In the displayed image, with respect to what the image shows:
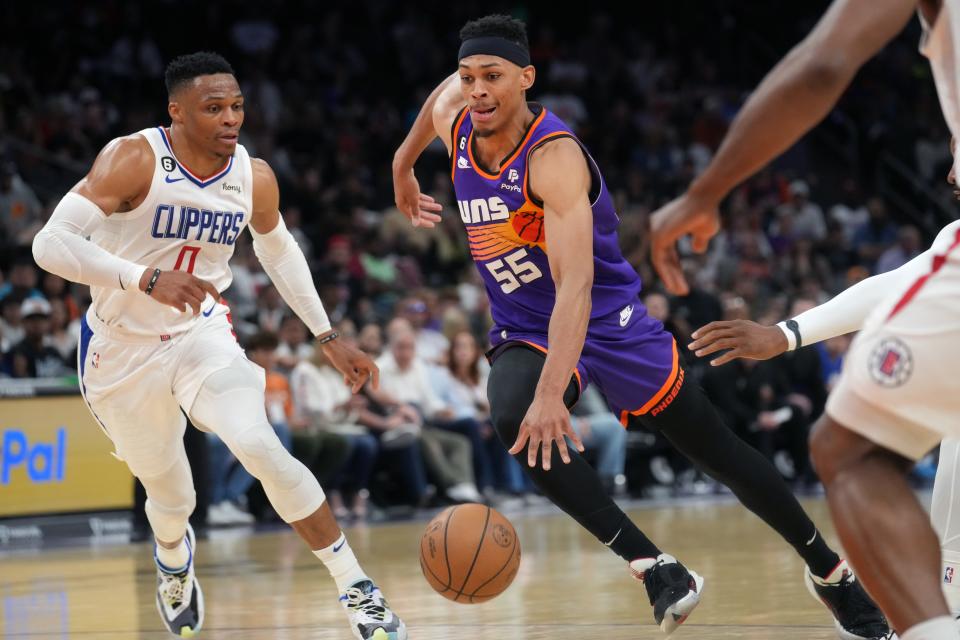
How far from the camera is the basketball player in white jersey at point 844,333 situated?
4527 mm

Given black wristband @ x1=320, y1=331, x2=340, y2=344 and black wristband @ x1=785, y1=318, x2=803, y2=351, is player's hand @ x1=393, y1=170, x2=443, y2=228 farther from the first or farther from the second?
black wristband @ x1=785, y1=318, x2=803, y2=351

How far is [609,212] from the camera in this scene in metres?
5.43

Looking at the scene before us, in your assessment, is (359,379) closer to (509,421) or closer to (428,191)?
(509,421)

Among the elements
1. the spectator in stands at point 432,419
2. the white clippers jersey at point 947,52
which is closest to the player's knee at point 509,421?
the white clippers jersey at point 947,52

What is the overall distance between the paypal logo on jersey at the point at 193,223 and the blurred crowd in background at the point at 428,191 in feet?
11.6

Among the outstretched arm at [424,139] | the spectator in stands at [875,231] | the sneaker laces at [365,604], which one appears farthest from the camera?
the spectator in stands at [875,231]

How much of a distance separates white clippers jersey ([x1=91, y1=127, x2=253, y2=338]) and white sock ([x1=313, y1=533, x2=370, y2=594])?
1185 millimetres

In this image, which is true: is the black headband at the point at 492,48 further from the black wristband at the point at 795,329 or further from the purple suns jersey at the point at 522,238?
the black wristband at the point at 795,329

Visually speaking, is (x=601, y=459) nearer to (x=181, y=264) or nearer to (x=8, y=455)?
(x=8, y=455)

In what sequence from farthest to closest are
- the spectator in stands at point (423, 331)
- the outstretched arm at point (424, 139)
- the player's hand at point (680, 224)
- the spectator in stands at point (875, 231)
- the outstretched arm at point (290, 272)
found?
the spectator in stands at point (875, 231) < the spectator in stands at point (423, 331) < the outstretched arm at point (290, 272) < the outstretched arm at point (424, 139) < the player's hand at point (680, 224)

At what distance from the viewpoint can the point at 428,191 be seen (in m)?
18.4

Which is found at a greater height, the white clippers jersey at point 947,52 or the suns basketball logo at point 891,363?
the white clippers jersey at point 947,52

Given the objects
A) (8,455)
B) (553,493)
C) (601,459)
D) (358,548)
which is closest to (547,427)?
(553,493)

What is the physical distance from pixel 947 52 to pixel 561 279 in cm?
209
